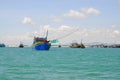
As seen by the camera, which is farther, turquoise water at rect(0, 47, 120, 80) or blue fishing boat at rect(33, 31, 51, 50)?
blue fishing boat at rect(33, 31, 51, 50)

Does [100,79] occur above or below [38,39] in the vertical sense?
below

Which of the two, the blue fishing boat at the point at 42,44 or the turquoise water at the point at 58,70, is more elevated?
the blue fishing boat at the point at 42,44

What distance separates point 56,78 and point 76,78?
2.22m

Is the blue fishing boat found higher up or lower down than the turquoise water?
higher up

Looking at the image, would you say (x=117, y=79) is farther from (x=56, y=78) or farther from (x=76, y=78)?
(x=56, y=78)

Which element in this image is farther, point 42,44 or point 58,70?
point 42,44

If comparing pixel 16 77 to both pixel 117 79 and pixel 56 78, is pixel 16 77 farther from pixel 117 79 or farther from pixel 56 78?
pixel 117 79

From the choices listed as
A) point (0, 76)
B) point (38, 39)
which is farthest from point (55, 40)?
point (0, 76)

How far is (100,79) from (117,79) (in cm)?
203

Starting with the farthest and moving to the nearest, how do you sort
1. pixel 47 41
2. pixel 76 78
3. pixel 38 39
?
pixel 38 39 < pixel 47 41 < pixel 76 78

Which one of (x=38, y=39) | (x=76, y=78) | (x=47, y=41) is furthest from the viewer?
(x=38, y=39)

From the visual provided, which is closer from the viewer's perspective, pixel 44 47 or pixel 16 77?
pixel 16 77

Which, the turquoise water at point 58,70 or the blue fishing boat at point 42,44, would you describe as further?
A: the blue fishing boat at point 42,44

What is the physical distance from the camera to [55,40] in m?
157
